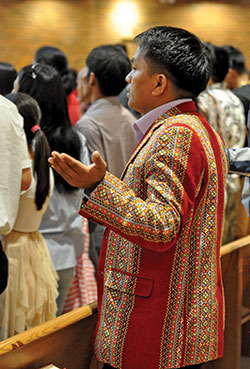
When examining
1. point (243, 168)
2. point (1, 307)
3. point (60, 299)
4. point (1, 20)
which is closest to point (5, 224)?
point (1, 307)

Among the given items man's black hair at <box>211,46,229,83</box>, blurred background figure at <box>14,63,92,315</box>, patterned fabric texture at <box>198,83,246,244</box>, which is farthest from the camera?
man's black hair at <box>211,46,229,83</box>

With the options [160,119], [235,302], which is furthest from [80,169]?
[235,302]

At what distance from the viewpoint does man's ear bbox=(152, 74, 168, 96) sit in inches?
52.6

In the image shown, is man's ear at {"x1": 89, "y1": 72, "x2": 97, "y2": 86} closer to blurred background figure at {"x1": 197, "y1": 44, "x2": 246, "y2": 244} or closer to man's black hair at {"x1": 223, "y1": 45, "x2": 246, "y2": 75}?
blurred background figure at {"x1": 197, "y1": 44, "x2": 246, "y2": 244}

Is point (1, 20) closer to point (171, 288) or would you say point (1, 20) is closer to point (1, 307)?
point (1, 307)

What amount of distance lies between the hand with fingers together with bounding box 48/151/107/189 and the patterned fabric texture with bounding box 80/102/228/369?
0.06m

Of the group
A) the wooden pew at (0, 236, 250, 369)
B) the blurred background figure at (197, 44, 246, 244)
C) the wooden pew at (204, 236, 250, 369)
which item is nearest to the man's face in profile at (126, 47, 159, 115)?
the wooden pew at (0, 236, 250, 369)

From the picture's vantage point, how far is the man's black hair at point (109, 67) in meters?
2.76

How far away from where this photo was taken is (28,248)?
207 centimetres

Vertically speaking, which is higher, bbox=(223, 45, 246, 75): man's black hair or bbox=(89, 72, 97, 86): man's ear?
bbox=(89, 72, 97, 86): man's ear

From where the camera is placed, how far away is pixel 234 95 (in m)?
3.65

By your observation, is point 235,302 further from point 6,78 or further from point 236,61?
point 236,61

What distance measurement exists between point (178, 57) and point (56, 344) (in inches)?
35.8

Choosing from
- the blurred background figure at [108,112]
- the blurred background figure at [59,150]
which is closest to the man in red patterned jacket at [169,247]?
the blurred background figure at [59,150]
